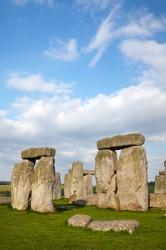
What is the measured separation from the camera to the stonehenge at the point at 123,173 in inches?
786

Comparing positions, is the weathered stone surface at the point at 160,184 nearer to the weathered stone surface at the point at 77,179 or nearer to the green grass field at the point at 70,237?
the weathered stone surface at the point at 77,179

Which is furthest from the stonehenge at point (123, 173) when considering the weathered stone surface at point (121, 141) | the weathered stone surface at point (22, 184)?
the weathered stone surface at point (22, 184)

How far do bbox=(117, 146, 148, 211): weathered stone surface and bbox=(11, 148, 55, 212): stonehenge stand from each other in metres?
3.81

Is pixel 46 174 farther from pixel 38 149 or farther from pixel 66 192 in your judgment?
pixel 66 192

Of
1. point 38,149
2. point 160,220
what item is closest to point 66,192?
point 38,149

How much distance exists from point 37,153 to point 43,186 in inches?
64.6

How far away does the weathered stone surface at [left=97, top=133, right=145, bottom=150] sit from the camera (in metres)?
20.2

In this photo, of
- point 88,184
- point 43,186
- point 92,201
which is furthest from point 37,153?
point 88,184

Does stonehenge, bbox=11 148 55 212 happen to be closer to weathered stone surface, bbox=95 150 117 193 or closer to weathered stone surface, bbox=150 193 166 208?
weathered stone surface, bbox=95 150 117 193

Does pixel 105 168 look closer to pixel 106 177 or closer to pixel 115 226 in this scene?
pixel 106 177

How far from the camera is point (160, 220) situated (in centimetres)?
1534

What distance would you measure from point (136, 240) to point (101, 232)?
133 centimetres

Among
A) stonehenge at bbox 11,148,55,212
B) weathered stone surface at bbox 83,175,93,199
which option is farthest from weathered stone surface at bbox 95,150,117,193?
weathered stone surface at bbox 83,175,93,199

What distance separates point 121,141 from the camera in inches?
817
